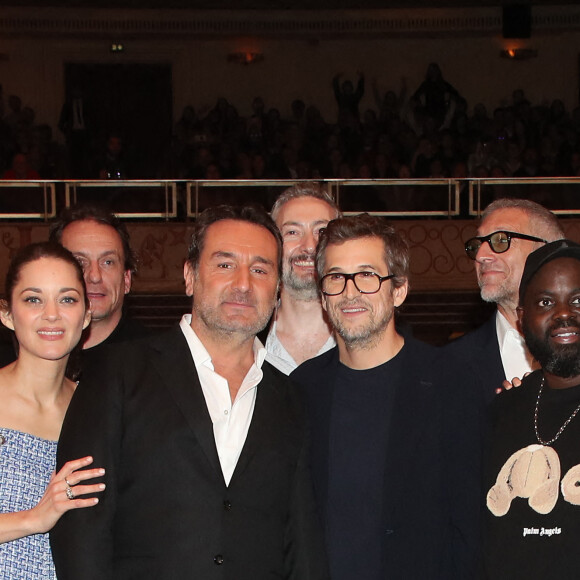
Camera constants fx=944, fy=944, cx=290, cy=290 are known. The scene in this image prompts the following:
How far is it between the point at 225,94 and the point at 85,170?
10.5 feet

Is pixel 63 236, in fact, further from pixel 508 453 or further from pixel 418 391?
pixel 508 453

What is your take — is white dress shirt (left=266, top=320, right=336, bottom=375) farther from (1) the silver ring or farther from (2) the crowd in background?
(2) the crowd in background

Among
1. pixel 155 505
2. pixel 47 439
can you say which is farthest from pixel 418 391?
pixel 47 439

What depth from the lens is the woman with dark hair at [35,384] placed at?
256cm

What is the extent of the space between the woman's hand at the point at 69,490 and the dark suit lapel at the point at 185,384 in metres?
0.29

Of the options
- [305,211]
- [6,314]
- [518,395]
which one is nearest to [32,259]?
[6,314]

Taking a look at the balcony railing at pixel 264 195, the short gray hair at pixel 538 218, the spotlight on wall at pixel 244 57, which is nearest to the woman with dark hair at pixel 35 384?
the short gray hair at pixel 538 218

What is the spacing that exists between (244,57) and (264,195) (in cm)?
566

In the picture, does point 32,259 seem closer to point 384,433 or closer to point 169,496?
point 169,496

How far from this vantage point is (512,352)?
3.39 metres

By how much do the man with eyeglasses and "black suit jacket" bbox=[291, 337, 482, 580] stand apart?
55 cm

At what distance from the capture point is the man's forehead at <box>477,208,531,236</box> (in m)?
3.54

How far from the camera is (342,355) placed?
2.90 meters

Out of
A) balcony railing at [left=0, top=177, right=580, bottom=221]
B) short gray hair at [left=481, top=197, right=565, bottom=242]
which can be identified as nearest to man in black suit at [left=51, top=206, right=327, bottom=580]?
short gray hair at [left=481, top=197, right=565, bottom=242]
